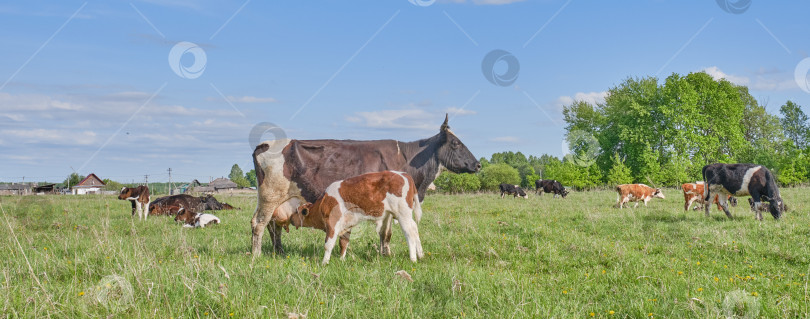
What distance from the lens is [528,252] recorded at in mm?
8945

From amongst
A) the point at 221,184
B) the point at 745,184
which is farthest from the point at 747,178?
the point at 221,184

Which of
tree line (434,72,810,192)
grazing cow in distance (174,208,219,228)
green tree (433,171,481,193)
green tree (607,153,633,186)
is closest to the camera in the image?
grazing cow in distance (174,208,219,228)

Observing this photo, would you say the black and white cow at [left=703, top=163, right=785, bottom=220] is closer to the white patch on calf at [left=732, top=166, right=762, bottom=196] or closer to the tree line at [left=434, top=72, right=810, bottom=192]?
the white patch on calf at [left=732, top=166, right=762, bottom=196]

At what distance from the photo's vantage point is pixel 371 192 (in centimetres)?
784

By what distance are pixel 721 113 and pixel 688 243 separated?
4453 cm

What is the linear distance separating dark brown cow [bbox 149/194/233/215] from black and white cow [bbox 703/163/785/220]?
1638 centimetres

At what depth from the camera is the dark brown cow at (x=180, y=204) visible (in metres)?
18.8

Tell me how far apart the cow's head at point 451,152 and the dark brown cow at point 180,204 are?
11496mm

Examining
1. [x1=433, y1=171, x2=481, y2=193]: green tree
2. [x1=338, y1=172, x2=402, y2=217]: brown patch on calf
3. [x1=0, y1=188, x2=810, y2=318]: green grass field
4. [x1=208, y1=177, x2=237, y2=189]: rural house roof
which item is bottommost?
[x1=0, y1=188, x2=810, y2=318]: green grass field

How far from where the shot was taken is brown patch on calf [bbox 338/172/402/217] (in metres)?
7.81

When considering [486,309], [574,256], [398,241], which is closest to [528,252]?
[574,256]

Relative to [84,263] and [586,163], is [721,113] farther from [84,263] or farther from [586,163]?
[84,263]

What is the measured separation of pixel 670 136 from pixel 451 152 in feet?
141

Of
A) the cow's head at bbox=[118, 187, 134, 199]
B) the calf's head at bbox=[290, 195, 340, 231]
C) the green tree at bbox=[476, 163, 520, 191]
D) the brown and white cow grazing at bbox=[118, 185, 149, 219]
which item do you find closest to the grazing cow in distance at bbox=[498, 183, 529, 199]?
the brown and white cow grazing at bbox=[118, 185, 149, 219]
